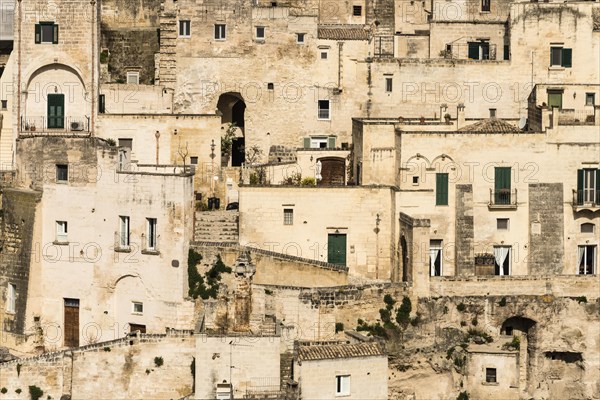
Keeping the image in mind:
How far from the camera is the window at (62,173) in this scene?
80.8 metres

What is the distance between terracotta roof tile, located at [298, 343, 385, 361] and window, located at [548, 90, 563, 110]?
660 inches

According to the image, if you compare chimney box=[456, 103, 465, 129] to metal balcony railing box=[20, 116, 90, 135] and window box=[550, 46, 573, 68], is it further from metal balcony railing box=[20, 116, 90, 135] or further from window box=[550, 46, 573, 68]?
metal balcony railing box=[20, 116, 90, 135]

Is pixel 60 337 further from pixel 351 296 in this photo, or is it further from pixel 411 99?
pixel 411 99

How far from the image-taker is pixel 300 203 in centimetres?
8256

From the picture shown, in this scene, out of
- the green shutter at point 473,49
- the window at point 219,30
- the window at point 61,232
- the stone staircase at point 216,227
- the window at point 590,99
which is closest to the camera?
the window at point 61,232

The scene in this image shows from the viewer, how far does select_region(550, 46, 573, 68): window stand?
292 ft

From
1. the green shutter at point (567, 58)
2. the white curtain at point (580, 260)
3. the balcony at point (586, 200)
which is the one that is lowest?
the white curtain at point (580, 260)

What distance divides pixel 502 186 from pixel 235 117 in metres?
13.4

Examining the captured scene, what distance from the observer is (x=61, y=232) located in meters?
80.9

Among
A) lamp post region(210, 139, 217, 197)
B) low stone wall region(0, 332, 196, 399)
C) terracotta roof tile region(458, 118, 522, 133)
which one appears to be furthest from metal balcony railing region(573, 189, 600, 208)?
low stone wall region(0, 332, 196, 399)

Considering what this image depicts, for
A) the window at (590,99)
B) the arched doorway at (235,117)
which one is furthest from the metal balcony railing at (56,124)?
the window at (590,99)

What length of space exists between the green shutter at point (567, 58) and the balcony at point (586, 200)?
24.3 feet

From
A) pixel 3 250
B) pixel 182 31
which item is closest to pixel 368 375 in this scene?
pixel 3 250

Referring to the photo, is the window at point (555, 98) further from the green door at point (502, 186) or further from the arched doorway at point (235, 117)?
the arched doorway at point (235, 117)
